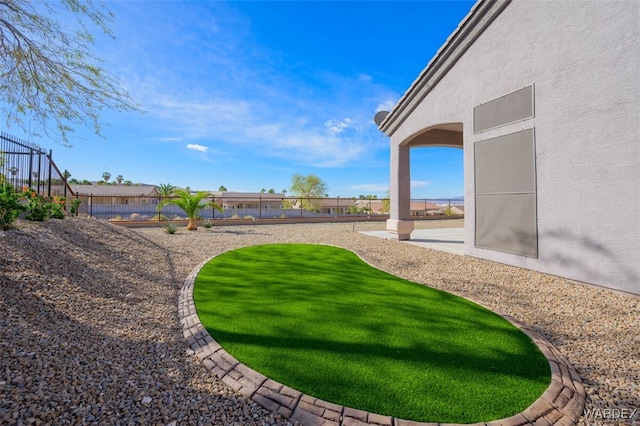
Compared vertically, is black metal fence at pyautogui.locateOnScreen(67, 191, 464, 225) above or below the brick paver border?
above

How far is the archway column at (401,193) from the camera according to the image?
421 inches

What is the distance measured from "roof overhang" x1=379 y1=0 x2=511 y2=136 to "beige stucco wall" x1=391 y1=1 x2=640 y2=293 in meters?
0.38

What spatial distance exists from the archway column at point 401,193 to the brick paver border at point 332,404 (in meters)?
7.79

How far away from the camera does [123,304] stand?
165 inches

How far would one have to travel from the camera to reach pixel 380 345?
122 inches

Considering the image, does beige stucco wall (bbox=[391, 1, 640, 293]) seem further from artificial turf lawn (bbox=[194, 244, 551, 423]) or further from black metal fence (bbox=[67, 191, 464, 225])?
black metal fence (bbox=[67, 191, 464, 225])

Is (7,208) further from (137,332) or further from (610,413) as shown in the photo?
(610,413)

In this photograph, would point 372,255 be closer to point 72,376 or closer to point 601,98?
point 601,98

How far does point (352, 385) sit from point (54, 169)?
13.2m

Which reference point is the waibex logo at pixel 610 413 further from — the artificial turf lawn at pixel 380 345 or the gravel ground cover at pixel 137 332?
the artificial turf lawn at pixel 380 345

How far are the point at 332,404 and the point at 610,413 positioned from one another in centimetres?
222

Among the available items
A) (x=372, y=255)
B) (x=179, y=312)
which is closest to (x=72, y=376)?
(x=179, y=312)

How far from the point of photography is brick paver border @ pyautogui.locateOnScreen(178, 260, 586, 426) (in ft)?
6.77

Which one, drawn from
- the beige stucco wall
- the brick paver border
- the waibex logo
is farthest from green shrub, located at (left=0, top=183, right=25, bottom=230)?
the beige stucco wall
